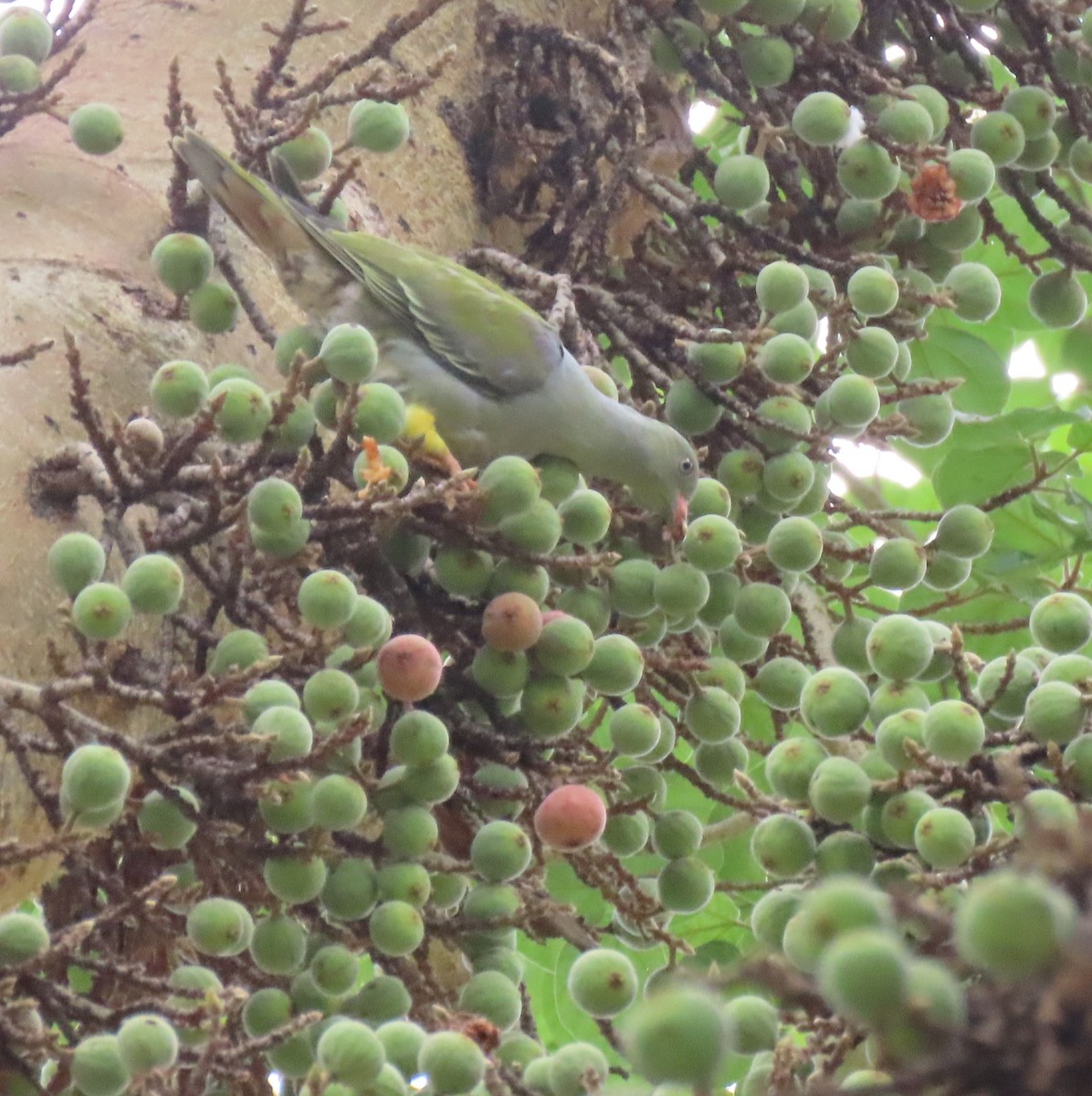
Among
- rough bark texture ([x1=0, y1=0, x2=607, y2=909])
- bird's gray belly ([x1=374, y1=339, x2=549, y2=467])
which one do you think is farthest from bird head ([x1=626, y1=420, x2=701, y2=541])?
rough bark texture ([x1=0, y1=0, x2=607, y2=909])

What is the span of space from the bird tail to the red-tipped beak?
67cm

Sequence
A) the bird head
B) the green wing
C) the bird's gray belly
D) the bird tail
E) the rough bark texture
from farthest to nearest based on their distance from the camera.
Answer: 1. the bird's gray belly
2. the green wing
3. the bird head
4. the bird tail
5. the rough bark texture

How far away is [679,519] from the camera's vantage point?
76.4 inches

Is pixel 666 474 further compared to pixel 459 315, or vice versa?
pixel 459 315

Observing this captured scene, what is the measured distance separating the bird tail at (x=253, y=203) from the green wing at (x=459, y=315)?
10cm

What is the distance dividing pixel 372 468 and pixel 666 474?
30.3 inches

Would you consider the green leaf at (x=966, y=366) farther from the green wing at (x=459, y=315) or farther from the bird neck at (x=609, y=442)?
the green wing at (x=459, y=315)

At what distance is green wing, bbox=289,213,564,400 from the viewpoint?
2.15m

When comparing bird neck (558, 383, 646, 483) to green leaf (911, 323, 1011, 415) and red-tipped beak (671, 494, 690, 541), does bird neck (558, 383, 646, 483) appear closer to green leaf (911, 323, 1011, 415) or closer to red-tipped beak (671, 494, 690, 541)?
red-tipped beak (671, 494, 690, 541)

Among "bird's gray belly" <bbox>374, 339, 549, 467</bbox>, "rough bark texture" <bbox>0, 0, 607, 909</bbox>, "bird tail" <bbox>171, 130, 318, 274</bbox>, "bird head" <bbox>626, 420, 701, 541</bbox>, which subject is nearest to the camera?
"rough bark texture" <bbox>0, 0, 607, 909</bbox>

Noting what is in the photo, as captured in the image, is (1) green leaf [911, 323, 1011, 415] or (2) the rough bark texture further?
(1) green leaf [911, 323, 1011, 415]

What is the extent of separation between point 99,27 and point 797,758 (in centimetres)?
164

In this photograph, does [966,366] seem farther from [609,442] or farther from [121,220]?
[121,220]

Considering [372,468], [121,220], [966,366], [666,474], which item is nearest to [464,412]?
[666,474]
